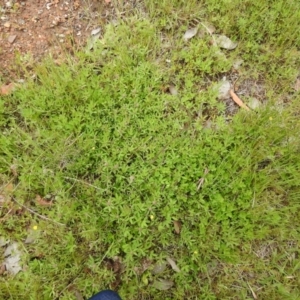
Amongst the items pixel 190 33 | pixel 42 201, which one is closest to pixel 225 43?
pixel 190 33

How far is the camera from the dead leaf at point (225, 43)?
2.70 meters

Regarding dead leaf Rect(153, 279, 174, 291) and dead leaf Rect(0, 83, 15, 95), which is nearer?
dead leaf Rect(153, 279, 174, 291)

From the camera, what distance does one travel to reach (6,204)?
237cm

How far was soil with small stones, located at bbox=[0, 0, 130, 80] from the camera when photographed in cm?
264

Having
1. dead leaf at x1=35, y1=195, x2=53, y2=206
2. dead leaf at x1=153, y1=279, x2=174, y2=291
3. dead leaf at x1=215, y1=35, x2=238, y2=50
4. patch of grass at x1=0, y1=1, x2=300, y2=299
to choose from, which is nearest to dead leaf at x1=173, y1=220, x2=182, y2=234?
patch of grass at x1=0, y1=1, x2=300, y2=299

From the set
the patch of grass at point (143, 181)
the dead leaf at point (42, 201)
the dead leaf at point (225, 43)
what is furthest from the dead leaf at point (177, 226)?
the dead leaf at point (225, 43)

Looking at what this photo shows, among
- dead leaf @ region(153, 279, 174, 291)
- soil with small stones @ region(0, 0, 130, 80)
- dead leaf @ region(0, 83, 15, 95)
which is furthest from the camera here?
soil with small stones @ region(0, 0, 130, 80)

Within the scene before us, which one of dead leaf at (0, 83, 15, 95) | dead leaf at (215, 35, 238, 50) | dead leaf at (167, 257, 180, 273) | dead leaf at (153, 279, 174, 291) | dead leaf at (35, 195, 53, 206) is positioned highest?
dead leaf at (0, 83, 15, 95)

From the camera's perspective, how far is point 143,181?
238cm

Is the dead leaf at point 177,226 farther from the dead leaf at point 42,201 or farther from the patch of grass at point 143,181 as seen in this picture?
the dead leaf at point 42,201

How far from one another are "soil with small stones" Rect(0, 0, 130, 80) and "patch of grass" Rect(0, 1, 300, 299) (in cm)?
17

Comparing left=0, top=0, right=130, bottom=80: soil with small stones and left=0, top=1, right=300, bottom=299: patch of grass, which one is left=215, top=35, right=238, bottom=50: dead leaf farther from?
left=0, top=0, right=130, bottom=80: soil with small stones

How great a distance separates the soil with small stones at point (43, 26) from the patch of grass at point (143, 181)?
0.17 m

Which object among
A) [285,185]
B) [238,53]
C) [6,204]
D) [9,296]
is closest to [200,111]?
[238,53]
